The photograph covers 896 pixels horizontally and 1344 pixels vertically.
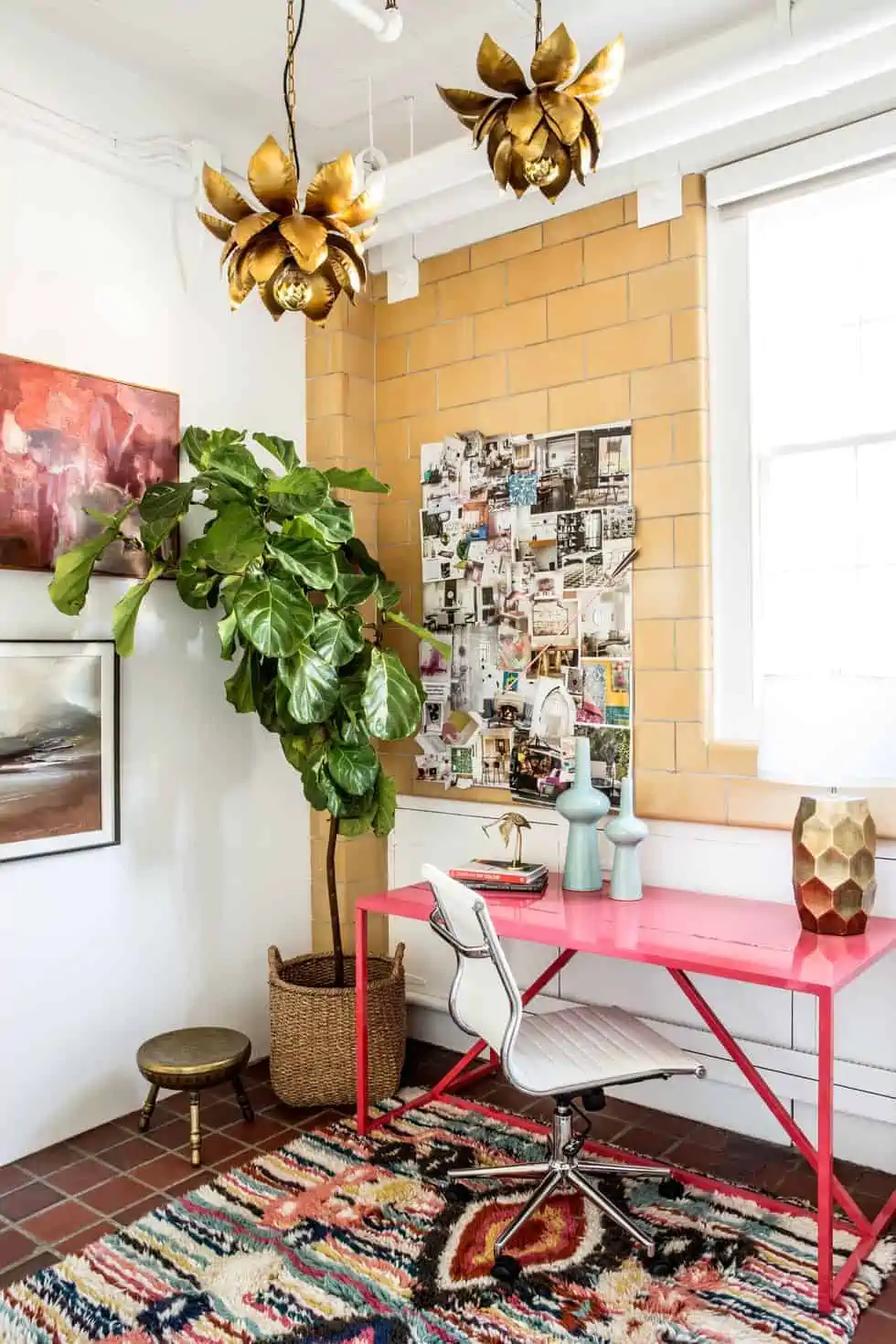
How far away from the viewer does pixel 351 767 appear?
326 cm

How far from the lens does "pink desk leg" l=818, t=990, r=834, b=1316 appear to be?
223 cm

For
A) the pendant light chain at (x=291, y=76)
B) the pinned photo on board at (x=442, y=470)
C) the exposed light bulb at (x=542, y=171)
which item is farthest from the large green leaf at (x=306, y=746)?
the exposed light bulb at (x=542, y=171)

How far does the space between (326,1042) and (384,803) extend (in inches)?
31.6

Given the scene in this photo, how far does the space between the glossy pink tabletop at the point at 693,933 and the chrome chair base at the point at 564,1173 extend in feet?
1.51

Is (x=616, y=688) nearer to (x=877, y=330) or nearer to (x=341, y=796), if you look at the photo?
(x=341, y=796)

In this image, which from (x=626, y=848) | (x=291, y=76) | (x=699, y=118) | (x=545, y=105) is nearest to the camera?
(x=545, y=105)

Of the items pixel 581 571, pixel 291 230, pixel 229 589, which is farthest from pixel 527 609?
pixel 291 230

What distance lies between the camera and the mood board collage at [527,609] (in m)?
3.43

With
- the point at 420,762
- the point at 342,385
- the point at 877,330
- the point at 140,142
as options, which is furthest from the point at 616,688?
the point at 140,142

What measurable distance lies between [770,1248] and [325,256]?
→ 8.14ft

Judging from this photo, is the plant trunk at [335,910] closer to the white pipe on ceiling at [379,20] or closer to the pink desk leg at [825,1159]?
the pink desk leg at [825,1159]

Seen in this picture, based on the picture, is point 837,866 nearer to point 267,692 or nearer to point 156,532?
point 267,692

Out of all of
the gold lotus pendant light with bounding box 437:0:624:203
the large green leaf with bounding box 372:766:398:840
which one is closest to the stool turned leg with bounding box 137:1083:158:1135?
the large green leaf with bounding box 372:766:398:840

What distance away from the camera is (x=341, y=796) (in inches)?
131
